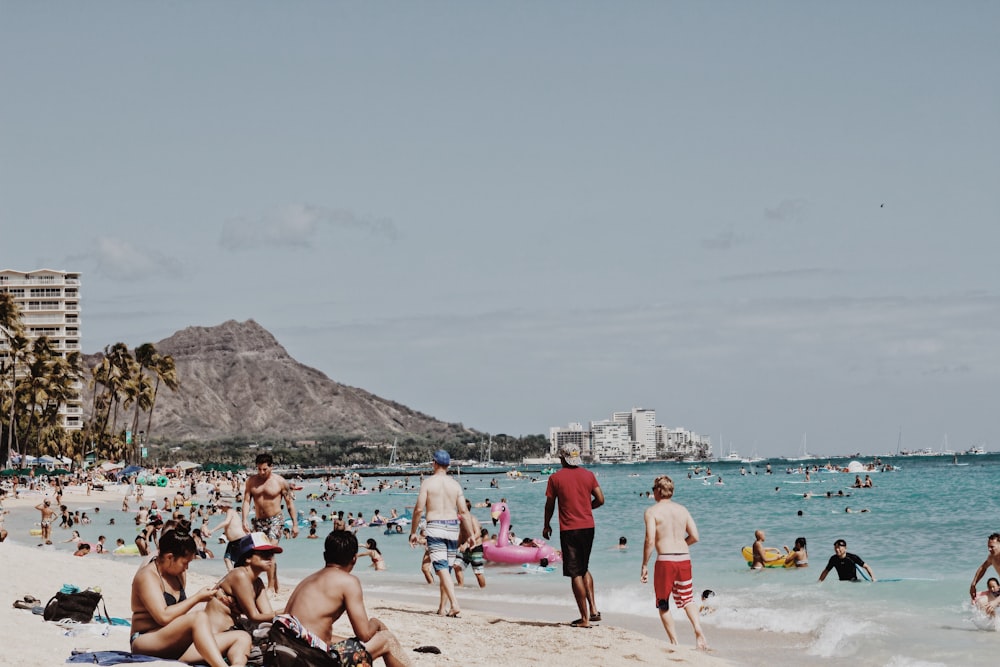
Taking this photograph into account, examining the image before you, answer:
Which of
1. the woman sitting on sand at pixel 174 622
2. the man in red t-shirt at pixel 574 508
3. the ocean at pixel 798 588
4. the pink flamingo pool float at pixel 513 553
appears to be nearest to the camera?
the woman sitting on sand at pixel 174 622

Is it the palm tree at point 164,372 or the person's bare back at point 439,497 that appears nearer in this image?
the person's bare back at point 439,497

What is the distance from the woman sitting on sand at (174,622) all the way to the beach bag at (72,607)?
3108 mm

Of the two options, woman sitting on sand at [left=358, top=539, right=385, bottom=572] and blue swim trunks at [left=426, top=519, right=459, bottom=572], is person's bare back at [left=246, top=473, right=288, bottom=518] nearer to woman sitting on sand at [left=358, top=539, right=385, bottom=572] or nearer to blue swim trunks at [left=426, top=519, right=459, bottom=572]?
blue swim trunks at [left=426, top=519, right=459, bottom=572]

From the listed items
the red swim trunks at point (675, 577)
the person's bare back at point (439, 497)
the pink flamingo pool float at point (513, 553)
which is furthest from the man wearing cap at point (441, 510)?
the pink flamingo pool float at point (513, 553)

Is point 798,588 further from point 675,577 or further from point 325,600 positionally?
point 325,600

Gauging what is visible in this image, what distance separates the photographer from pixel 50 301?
457ft

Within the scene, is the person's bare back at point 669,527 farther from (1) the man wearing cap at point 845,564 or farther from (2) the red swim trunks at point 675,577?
(1) the man wearing cap at point 845,564

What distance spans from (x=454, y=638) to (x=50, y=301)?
141m

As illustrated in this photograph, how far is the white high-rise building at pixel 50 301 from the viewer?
5428 inches

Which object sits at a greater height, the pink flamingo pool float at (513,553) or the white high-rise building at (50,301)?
the white high-rise building at (50,301)

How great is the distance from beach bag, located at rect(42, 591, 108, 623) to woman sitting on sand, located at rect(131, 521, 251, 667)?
3108 millimetres

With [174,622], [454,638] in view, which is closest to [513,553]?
[454,638]

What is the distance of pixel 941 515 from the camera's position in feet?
132

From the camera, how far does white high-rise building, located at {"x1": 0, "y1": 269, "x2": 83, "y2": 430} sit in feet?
452
